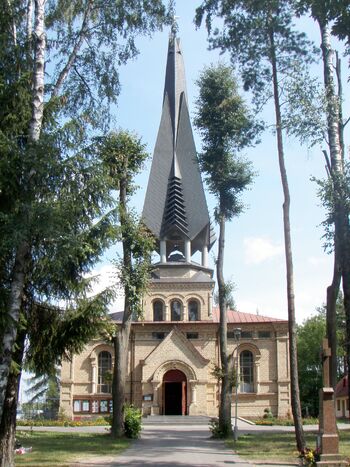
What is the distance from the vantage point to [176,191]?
3950 centimetres

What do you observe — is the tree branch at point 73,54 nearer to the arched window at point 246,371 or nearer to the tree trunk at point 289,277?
the tree trunk at point 289,277

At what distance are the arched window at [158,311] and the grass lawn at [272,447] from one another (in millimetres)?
18594

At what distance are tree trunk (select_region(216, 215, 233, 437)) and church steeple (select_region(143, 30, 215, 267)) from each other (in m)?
14.9

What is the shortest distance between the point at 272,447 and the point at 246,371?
848 inches

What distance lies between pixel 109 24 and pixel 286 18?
4381mm

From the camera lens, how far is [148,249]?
21.9 m

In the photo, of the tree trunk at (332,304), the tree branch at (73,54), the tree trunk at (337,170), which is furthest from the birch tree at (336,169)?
the tree branch at (73,54)

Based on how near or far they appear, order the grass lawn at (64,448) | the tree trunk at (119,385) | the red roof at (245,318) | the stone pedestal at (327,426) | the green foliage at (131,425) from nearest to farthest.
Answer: the stone pedestal at (327,426) < the grass lawn at (64,448) < the tree trunk at (119,385) < the green foliage at (131,425) < the red roof at (245,318)

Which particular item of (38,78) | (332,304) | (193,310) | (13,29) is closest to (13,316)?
(38,78)

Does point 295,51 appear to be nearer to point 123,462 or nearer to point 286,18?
point 286,18

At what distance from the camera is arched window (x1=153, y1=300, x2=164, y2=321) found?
130 feet

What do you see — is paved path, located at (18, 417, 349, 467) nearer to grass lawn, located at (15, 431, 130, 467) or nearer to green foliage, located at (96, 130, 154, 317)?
grass lawn, located at (15, 431, 130, 467)

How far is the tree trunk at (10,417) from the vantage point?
11328 millimetres

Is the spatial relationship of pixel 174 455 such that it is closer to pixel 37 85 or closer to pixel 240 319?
pixel 37 85
